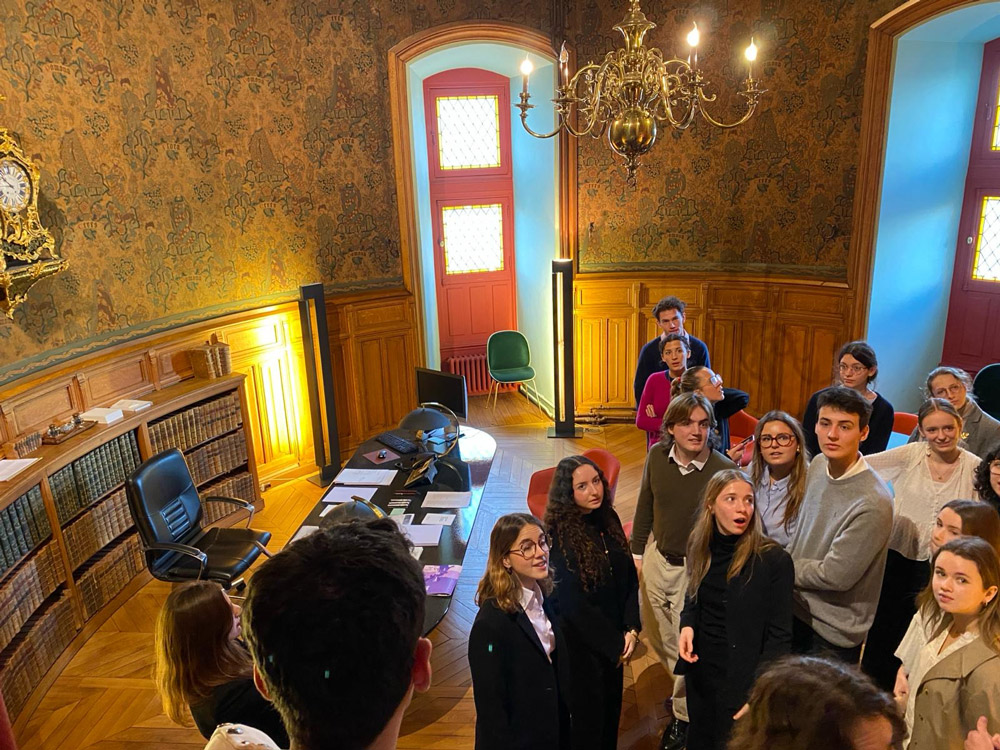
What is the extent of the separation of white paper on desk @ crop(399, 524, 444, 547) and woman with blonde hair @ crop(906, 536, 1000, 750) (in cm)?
227

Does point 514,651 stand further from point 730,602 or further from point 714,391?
point 714,391

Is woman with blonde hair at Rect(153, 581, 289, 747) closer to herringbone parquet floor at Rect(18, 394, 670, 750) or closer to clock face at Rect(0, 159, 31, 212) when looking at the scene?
herringbone parquet floor at Rect(18, 394, 670, 750)

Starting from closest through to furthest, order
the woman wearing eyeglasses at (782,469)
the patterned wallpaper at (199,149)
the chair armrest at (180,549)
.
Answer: the woman wearing eyeglasses at (782,469) → the chair armrest at (180,549) → the patterned wallpaper at (199,149)

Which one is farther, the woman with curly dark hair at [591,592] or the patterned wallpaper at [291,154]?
the patterned wallpaper at [291,154]

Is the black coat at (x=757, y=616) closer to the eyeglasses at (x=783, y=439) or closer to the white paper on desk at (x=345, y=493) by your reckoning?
the eyeglasses at (x=783, y=439)

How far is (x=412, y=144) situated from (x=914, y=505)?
5357 millimetres

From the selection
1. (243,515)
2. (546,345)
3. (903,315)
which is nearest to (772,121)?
(903,315)

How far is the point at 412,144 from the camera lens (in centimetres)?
684

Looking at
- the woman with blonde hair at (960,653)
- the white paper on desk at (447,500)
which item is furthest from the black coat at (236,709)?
the woman with blonde hair at (960,653)

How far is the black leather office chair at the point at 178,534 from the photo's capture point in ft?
13.7

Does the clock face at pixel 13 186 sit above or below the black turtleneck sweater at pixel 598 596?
above

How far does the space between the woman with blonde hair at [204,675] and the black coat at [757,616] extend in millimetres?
1629

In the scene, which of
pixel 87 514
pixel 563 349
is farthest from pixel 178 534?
pixel 563 349

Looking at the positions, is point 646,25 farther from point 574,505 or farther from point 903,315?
point 903,315
